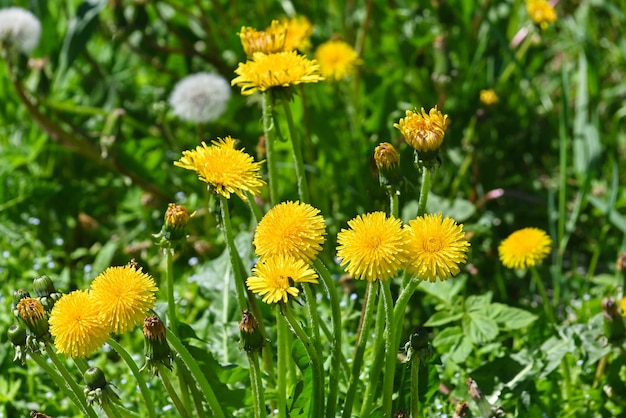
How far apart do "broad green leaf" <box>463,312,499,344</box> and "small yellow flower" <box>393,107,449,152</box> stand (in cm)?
64

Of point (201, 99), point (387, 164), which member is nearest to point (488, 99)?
point (201, 99)

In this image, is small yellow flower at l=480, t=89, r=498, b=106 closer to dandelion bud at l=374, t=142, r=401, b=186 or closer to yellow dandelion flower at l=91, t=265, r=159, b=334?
dandelion bud at l=374, t=142, r=401, b=186

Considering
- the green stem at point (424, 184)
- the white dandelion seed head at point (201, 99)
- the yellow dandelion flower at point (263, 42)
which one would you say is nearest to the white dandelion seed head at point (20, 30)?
the white dandelion seed head at point (201, 99)

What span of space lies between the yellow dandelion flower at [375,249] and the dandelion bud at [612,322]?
2.22ft

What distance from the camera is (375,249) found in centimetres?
130

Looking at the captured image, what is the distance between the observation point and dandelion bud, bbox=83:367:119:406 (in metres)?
1.40

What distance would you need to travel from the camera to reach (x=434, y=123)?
1.45 meters

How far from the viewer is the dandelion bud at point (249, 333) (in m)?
1.42

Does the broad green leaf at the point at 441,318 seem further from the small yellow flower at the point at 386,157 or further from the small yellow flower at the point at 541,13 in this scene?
the small yellow flower at the point at 541,13

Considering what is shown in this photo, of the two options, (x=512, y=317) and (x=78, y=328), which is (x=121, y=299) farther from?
(x=512, y=317)

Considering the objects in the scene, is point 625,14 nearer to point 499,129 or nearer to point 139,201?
point 499,129

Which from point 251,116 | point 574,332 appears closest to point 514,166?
point 251,116

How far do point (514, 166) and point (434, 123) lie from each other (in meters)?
1.76

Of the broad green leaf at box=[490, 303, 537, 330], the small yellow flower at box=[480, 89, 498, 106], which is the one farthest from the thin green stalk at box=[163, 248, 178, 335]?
the small yellow flower at box=[480, 89, 498, 106]
